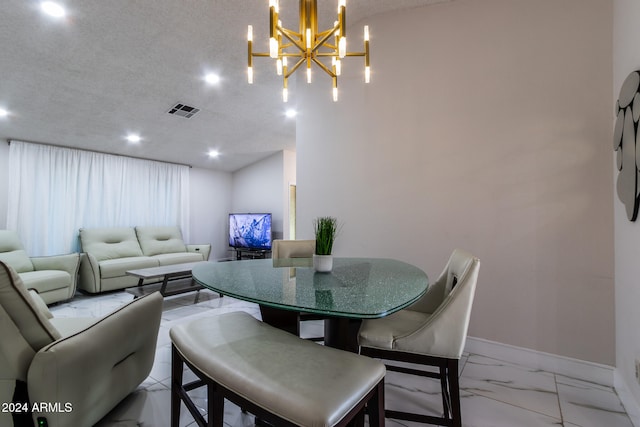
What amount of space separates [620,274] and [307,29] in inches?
91.1

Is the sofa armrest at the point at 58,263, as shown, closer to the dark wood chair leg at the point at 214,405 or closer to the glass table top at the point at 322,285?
the glass table top at the point at 322,285

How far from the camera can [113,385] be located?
1420 millimetres

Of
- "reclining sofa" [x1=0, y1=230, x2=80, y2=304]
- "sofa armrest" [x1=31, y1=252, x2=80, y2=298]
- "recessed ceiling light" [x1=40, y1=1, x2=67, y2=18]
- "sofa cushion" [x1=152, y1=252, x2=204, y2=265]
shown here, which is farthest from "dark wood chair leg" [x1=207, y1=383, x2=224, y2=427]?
"sofa cushion" [x1=152, y1=252, x2=204, y2=265]

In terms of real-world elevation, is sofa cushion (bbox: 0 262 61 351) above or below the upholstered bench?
above

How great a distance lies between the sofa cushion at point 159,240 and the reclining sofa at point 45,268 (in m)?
1.26

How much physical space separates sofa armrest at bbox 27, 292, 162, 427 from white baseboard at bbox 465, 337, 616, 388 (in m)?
2.27

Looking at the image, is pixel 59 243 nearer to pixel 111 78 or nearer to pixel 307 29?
pixel 111 78

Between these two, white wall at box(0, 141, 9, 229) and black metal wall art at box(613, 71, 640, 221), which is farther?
white wall at box(0, 141, 9, 229)

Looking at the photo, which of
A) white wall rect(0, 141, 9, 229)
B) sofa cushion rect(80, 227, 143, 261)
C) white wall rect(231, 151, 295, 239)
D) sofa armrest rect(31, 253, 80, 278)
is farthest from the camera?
white wall rect(231, 151, 295, 239)

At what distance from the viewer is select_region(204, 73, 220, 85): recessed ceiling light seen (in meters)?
3.21

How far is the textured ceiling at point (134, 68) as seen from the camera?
2.33 metres

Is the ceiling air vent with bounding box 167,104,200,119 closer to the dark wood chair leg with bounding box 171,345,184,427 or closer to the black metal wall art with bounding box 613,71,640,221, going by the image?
the dark wood chair leg with bounding box 171,345,184,427

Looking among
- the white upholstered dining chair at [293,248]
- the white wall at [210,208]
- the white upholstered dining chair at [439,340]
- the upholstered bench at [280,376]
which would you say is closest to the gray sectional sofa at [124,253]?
the white wall at [210,208]

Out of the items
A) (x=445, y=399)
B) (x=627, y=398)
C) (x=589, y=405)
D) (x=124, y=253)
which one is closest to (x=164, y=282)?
(x=124, y=253)
